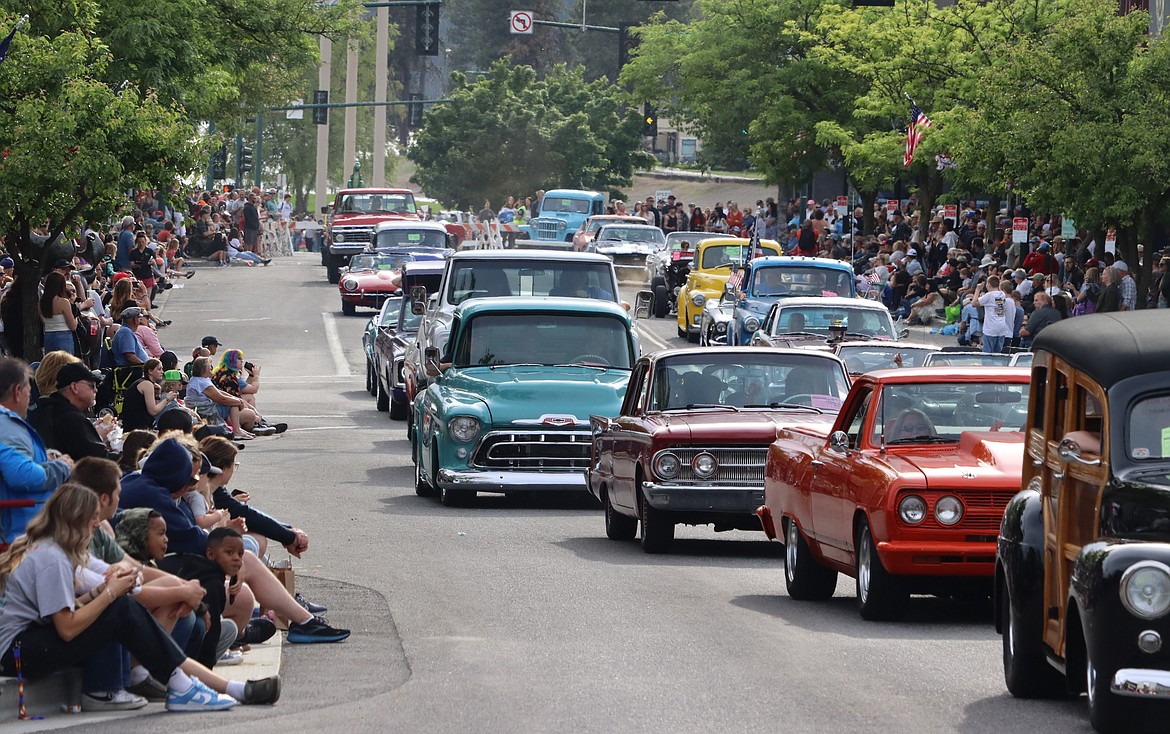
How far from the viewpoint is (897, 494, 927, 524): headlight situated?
11336mm

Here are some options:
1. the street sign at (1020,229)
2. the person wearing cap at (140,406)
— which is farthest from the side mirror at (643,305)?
the street sign at (1020,229)

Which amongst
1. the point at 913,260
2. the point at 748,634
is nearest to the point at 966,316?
the point at 913,260

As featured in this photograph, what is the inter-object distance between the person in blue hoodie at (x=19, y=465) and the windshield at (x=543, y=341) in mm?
10192

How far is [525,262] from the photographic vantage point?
23.0 m

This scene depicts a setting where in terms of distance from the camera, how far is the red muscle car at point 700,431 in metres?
15.1

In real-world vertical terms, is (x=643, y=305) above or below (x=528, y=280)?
below

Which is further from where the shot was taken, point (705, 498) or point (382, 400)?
point (382, 400)

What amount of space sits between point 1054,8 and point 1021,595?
38.7 m

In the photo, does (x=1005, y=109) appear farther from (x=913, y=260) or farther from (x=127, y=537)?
(x=127, y=537)

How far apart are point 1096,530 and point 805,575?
4.78m

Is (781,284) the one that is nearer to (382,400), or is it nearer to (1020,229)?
(382,400)

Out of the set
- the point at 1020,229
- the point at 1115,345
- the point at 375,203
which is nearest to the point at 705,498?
the point at 1115,345

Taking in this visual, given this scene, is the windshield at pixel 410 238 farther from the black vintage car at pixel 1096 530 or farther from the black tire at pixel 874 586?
the black vintage car at pixel 1096 530

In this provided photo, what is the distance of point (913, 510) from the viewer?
37.2ft
